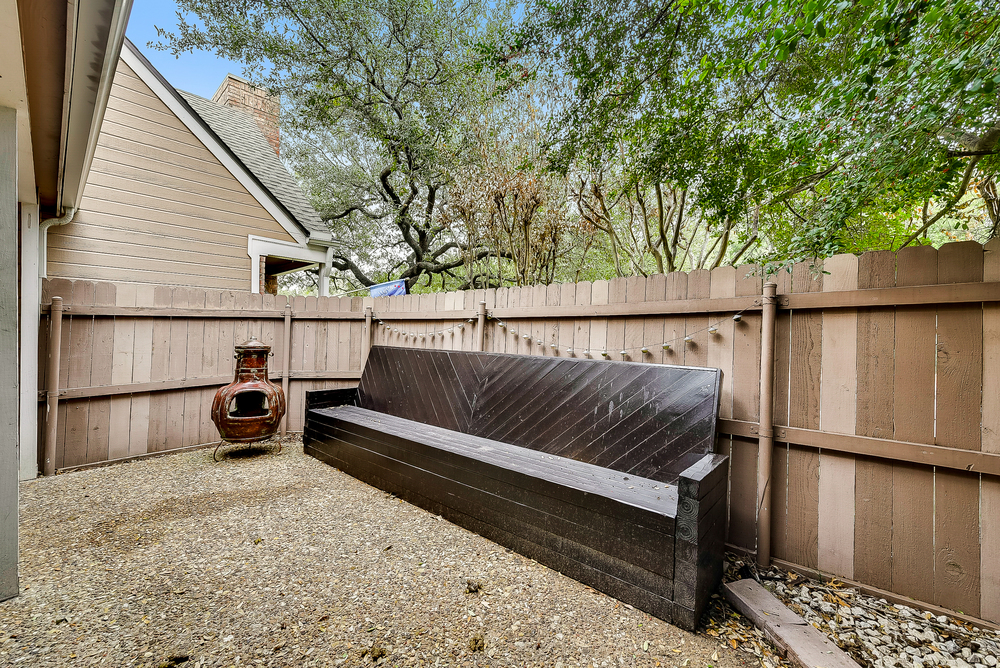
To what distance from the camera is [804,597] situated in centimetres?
195

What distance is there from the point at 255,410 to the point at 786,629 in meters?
4.50

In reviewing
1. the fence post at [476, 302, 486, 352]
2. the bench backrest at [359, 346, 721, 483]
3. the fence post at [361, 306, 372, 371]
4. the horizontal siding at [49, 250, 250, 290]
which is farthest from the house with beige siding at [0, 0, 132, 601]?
the fence post at [476, 302, 486, 352]

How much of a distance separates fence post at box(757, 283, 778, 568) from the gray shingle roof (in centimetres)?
665

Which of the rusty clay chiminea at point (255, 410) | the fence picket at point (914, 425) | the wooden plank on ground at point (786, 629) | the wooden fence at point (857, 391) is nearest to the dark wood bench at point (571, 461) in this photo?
the wooden plank on ground at point (786, 629)

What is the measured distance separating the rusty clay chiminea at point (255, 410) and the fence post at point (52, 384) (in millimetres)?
1097

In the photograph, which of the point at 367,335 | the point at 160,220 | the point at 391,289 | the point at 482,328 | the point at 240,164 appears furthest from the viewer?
the point at 391,289

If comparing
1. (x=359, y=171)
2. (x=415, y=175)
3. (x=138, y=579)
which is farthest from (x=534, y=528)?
(x=359, y=171)

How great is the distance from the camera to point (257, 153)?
7887 millimetres

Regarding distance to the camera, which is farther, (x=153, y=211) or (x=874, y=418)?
(x=153, y=211)

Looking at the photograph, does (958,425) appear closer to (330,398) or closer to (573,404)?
(573,404)

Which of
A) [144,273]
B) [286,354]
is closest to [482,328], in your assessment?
[286,354]

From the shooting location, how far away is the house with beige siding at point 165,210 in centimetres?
477

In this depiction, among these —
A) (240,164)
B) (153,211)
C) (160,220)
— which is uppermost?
(240,164)

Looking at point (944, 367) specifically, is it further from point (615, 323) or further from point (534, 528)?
point (534, 528)
